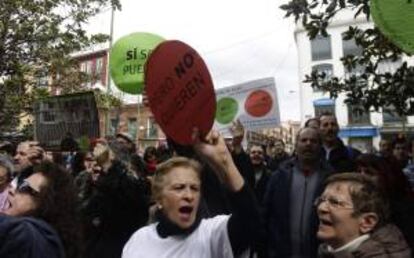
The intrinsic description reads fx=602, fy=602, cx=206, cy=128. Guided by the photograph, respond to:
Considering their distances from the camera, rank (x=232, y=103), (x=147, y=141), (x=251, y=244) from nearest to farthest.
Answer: (x=251, y=244)
(x=232, y=103)
(x=147, y=141)

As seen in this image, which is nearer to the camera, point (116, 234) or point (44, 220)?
point (44, 220)

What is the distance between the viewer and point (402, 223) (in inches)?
137

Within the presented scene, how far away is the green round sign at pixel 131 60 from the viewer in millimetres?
5457

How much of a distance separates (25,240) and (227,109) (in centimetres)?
614

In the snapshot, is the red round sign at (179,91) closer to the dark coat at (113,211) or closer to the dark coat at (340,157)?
the dark coat at (113,211)

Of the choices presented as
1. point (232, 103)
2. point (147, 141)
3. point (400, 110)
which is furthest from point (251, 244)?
point (147, 141)

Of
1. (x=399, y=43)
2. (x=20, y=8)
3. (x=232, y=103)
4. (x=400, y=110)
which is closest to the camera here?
(x=399, y=43)

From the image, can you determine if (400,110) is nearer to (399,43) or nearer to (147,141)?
(399,43)

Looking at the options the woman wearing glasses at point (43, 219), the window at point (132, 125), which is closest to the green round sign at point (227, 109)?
the woman wearing glasses at point (43, 219)

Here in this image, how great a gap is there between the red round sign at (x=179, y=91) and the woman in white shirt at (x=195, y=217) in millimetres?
66

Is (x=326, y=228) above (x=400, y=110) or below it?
below

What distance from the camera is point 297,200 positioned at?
4047mm

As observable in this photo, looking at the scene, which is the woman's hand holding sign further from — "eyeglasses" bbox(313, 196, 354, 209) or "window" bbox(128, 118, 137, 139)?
"window" bbox(128, 118, 137, 139)

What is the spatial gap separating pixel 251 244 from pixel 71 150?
13.3 ft
